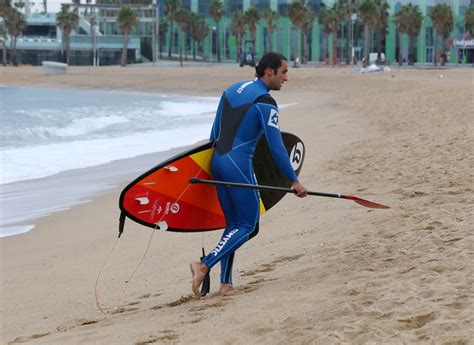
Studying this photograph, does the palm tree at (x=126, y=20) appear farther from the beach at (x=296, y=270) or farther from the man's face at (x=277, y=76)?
the man's face at (x=277, y=76)

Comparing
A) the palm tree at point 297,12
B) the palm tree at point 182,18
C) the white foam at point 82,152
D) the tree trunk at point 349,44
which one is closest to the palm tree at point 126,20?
the palm tree at point 182,18

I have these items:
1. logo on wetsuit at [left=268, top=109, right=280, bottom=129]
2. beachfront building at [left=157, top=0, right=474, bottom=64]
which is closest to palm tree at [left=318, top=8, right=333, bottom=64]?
beachfront building at [left=157, top=0, right=474, bottom=64]

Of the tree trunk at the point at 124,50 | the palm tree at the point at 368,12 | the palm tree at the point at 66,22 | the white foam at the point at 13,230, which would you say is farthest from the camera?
the palm tree at the point at 66,22

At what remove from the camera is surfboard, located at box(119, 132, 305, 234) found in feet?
17.4

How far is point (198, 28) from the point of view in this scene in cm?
9438

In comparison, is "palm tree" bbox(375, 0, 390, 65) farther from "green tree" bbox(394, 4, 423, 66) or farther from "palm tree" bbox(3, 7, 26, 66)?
"palm tree" bbox(3, 7, 26, 66)

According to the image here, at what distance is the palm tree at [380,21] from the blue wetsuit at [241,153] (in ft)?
237

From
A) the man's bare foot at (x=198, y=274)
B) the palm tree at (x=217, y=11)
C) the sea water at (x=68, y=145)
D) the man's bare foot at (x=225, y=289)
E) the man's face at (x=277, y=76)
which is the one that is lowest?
the sea water at (x=68, y=145)

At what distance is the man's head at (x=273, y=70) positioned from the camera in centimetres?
504

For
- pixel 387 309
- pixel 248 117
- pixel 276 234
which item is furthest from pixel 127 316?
pixel 276 234

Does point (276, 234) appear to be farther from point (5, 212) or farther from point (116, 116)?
point (116, 116)

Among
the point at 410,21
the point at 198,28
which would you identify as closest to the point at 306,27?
the point at 410,21

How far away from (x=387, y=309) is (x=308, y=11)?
80.4 m

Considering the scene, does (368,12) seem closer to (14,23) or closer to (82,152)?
(14,23)
